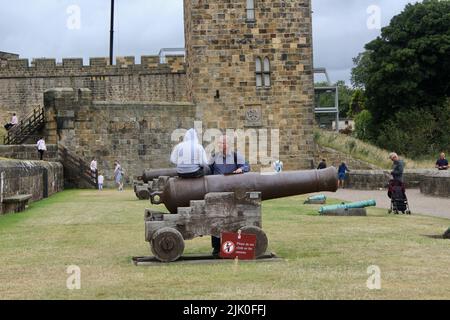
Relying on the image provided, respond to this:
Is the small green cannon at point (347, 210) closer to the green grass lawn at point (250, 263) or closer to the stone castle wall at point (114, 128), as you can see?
the green grass lawn at point (250, 263)

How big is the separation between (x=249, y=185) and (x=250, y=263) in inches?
37.6

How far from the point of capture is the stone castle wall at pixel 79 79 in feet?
135

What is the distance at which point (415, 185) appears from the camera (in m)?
28.7

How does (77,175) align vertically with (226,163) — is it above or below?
below

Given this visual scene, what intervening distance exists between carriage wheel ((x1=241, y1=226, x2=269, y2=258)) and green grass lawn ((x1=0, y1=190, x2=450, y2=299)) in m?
0.38

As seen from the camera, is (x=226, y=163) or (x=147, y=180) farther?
(x=147, y=180)

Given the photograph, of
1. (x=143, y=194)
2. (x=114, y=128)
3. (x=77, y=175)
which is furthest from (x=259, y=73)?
(x=143, y=194)

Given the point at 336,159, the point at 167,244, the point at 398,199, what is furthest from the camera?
the point at 336,159

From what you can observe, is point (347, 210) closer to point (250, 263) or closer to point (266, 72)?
point (250, 263)

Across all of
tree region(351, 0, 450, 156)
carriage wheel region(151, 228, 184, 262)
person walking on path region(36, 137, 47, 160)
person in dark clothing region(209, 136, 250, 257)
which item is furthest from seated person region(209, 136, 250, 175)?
tree region(351, 0, 450, 156)

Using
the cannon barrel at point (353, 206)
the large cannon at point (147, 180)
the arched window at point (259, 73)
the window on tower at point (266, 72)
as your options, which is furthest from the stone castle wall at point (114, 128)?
the cannon barrel at point (353, 206)

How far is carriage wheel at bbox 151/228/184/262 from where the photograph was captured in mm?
9258

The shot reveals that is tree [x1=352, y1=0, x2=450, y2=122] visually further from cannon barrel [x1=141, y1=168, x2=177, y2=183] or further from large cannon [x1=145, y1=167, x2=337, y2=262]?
large cannon [x1=145, y1=167, x2=337, y2=262]

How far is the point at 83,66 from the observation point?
42.0 meters
